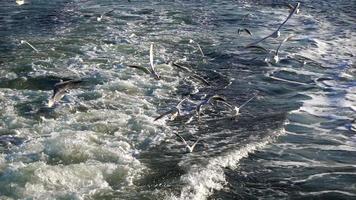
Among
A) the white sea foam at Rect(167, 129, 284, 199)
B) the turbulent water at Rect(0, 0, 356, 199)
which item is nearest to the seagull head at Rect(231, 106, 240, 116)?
the turbulent water at Rect(0, 0, 356, 199)

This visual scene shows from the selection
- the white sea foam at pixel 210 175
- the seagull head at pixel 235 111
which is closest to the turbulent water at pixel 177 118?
the white sea foam at pixel 210 175

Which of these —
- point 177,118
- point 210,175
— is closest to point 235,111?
point 177,118

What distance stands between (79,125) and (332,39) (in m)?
10.3

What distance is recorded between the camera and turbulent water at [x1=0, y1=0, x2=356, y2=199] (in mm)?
7117

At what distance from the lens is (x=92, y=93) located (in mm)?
10938

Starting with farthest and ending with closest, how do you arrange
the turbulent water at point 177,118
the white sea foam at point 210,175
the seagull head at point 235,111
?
the seagull head at point 235,111 < the turbulent water at point 177,118 < the white sea foam at point 210,175

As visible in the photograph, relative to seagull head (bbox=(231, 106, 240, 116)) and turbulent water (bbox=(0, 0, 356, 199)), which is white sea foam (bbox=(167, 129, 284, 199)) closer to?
turbulent water (bbox=(0, 0, 356, 199))

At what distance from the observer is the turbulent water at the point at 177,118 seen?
7.12 m

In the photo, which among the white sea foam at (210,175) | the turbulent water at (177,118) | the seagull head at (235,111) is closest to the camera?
the white sea foam at (210,175)

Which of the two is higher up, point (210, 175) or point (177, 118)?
point (210, 175)

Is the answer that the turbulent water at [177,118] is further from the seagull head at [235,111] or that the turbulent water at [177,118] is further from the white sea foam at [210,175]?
the seagull head at [235,111]

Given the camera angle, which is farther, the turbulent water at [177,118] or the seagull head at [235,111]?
the seagull head at [235,111]

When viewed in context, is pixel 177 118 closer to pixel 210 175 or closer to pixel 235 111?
pixel 235 111

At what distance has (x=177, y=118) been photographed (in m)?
9.74
